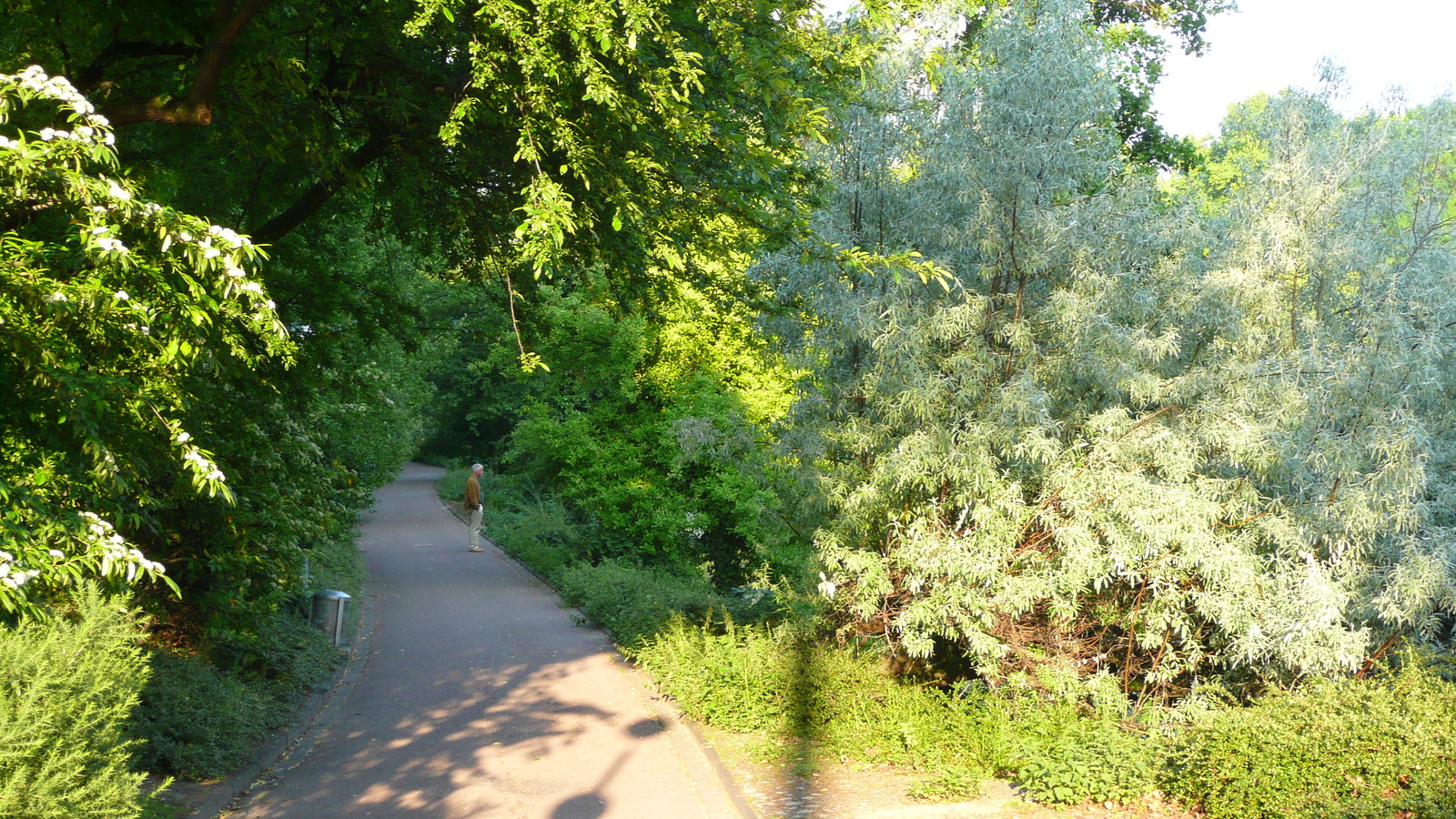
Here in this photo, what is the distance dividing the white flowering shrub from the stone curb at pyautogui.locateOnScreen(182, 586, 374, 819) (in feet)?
11.0

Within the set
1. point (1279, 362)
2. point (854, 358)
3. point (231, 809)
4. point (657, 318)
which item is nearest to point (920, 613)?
point (854, 358)

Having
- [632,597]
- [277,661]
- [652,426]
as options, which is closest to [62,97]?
[277,661]

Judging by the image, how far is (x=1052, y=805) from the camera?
7.25 metres

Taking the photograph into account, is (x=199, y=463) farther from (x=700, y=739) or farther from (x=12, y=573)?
(x=700, y=739)

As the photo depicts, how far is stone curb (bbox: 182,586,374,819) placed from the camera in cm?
734

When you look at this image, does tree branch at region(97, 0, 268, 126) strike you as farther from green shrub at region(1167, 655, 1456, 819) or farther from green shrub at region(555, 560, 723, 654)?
green shrub at region(1167, 655, 1456, 819)

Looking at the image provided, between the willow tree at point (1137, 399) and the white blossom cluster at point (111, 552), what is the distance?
490cm

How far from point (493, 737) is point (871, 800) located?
3638 millimetres

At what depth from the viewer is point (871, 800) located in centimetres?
756

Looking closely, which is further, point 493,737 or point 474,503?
point 474,503

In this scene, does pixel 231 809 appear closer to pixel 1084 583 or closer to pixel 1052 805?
pixel 1052 805

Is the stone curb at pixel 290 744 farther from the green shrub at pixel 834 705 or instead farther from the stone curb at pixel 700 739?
the green shrub at pixel 834 705

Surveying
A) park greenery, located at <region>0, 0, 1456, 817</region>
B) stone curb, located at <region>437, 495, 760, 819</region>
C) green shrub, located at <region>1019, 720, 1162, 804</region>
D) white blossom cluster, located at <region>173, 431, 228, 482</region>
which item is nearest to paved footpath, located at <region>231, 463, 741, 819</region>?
stone curb, located at <region>437, 495, 760, 819</region>

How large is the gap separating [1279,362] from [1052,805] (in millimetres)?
3770
